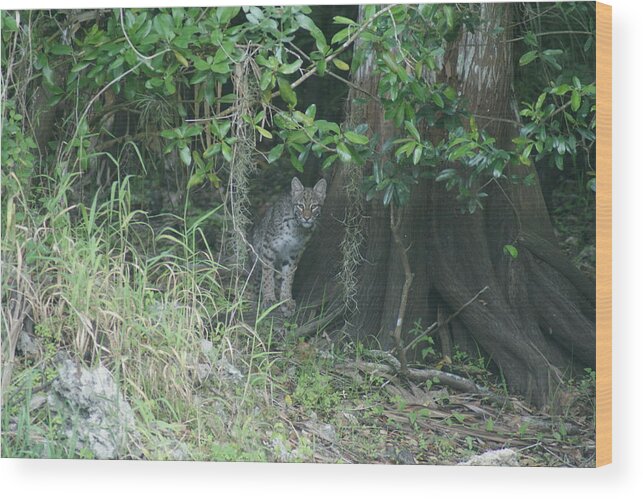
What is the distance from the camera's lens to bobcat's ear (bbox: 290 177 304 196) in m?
5.49

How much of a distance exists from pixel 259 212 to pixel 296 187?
0.23 meters

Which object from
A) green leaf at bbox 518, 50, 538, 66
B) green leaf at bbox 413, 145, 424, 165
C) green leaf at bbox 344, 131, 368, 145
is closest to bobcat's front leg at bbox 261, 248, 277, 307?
green leaf at bbox 344, 131, 368, 145

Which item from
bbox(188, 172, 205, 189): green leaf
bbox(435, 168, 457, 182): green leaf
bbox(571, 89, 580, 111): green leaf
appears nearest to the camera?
bbox(571, 89, 580, 111): green leaf

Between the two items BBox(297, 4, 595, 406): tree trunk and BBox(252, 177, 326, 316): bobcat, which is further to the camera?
BBox(252, 177, 326, 316): bobcat

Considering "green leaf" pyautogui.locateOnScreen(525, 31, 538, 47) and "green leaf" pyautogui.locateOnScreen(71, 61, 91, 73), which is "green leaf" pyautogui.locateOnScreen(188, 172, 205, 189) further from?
"green leaf" pyautogui.locateOnScreen(525, 31, 538, 47)

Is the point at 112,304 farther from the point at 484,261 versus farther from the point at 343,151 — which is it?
the point at 484,261

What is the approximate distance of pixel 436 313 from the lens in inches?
211

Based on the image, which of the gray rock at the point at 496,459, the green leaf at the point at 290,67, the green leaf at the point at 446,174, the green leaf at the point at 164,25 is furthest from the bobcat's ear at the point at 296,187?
the gray rock at the point at 496,459

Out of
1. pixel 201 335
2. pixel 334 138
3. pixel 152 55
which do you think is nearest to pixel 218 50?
pixel 152 55

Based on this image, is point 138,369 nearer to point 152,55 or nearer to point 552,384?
point 152,55

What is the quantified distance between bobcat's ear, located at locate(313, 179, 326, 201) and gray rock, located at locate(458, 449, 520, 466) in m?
1.51

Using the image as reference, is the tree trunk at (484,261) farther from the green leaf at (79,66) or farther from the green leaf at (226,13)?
the green leaf at (79,66)

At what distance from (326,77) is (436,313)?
4.27 feet

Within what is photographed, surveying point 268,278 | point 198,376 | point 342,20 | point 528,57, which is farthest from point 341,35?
point 198,376
